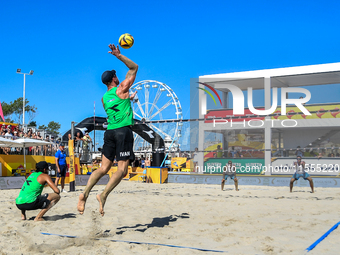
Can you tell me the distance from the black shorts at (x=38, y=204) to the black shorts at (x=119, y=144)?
1.49 meters

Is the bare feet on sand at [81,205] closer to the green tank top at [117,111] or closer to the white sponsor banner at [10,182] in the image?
the green tank top at [117,111]

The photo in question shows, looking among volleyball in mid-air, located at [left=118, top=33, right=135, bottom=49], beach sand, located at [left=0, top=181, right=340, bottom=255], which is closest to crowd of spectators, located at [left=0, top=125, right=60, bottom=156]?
beach sand, located at [left=0, top=181, right=340, bottom=255]

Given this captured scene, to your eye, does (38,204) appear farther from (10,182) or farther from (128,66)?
(10,182)

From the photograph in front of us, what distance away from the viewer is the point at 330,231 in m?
3.45

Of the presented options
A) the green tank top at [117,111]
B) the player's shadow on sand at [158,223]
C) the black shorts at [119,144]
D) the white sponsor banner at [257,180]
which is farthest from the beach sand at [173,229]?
the white sponsor banner at [257,180]

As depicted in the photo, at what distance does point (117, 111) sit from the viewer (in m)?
3.54

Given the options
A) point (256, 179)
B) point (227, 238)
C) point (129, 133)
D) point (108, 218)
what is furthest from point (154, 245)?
point (256, 179)

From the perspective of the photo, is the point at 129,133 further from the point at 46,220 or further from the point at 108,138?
the point at 46,220

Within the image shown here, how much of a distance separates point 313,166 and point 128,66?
11.8 metres

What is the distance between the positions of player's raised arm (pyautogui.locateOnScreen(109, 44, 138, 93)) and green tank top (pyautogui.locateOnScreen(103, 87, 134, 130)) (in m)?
0.12

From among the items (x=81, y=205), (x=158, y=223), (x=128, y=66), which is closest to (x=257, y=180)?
(x=158, y=223)

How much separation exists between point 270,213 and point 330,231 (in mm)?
1511

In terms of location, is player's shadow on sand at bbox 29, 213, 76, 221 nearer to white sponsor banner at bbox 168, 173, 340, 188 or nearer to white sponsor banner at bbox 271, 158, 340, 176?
white sponsor banner at bbox 168, 173, 340, 188

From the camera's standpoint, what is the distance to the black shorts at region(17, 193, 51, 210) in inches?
170
